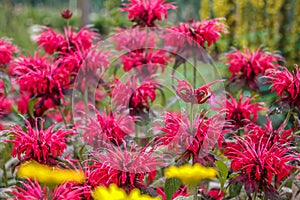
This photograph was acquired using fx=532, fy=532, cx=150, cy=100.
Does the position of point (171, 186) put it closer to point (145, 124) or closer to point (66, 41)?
point (145, 124)

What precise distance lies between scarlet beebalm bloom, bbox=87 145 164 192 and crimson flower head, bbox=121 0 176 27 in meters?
0.94

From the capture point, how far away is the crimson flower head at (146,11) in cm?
240

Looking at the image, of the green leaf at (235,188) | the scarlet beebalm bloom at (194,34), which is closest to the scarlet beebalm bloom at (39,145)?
the green leaf at (235,188)

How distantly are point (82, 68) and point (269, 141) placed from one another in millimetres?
876

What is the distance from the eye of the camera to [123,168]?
156cm

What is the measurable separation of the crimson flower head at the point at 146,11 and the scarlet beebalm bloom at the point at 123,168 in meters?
0.94

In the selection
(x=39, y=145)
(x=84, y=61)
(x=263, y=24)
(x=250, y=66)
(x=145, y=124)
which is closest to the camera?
(x=39, y=145)

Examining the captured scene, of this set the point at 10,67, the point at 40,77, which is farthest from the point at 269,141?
the point at 10,67

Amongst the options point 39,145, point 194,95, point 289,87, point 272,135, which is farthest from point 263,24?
point 39,145

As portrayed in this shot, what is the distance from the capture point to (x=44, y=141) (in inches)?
67.6

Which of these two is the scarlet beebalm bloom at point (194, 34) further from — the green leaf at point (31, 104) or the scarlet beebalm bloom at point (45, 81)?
the green leaf at point (31, 104)

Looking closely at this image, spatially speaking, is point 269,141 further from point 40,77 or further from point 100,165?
point 40,77

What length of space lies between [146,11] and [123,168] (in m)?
1.04

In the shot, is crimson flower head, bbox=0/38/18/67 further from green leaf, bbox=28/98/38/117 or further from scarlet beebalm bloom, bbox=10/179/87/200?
scarlet beebalm bloom, bbox=10/179/87/200
